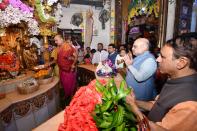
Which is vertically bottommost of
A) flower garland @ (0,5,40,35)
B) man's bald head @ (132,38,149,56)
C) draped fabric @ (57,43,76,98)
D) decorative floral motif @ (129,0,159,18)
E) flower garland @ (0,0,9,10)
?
draped fabric @ (57,43,76,98)

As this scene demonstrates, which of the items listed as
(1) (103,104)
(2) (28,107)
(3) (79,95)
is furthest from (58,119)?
(2) (28,107)

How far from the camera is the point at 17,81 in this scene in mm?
4230

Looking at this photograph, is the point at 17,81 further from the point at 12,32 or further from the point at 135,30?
the point at 135,30

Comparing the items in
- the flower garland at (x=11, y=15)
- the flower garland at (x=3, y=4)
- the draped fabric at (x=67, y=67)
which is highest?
the flower garland at (x=3, y=4)

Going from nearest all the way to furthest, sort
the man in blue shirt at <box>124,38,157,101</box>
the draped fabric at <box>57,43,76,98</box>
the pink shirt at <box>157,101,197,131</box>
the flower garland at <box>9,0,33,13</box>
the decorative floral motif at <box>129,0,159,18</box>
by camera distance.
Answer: the pink shirt at <box>157,101,197,131</box> < the man in blue shirt at <box>124,38,157,101</box> < the flower garland at <box>9,0,33,13</box> < the draped fabric at <box>57,43,76,98</box> < the decorative floral motif at <box>129,0,159,18</box>

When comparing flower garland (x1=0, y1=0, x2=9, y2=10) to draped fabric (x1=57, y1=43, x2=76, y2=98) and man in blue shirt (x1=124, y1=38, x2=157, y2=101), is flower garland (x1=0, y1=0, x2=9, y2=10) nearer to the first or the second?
draped fabric (x1=57, y1=43, x2=76, y2=98)

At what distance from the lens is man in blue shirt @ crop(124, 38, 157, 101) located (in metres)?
2.99

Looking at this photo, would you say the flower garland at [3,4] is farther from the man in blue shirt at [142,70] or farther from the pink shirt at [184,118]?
the pink shirt at [184,118]

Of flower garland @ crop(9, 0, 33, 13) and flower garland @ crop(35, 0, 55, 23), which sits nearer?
A: flower garland @ crop(9, 0, 33, 13)

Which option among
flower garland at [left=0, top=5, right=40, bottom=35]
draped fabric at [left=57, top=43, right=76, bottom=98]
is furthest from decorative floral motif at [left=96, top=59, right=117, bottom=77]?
flower garland at [left=0, top=5, right=40, bottom=35]

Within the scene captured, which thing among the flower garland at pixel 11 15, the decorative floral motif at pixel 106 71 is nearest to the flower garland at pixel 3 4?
the flower garland at pixel 11 15

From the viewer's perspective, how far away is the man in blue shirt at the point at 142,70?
9.80 ft

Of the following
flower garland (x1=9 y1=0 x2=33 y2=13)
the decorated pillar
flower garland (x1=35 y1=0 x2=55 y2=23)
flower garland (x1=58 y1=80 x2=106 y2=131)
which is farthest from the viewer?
the decorated pillar

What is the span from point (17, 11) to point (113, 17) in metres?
6.61
